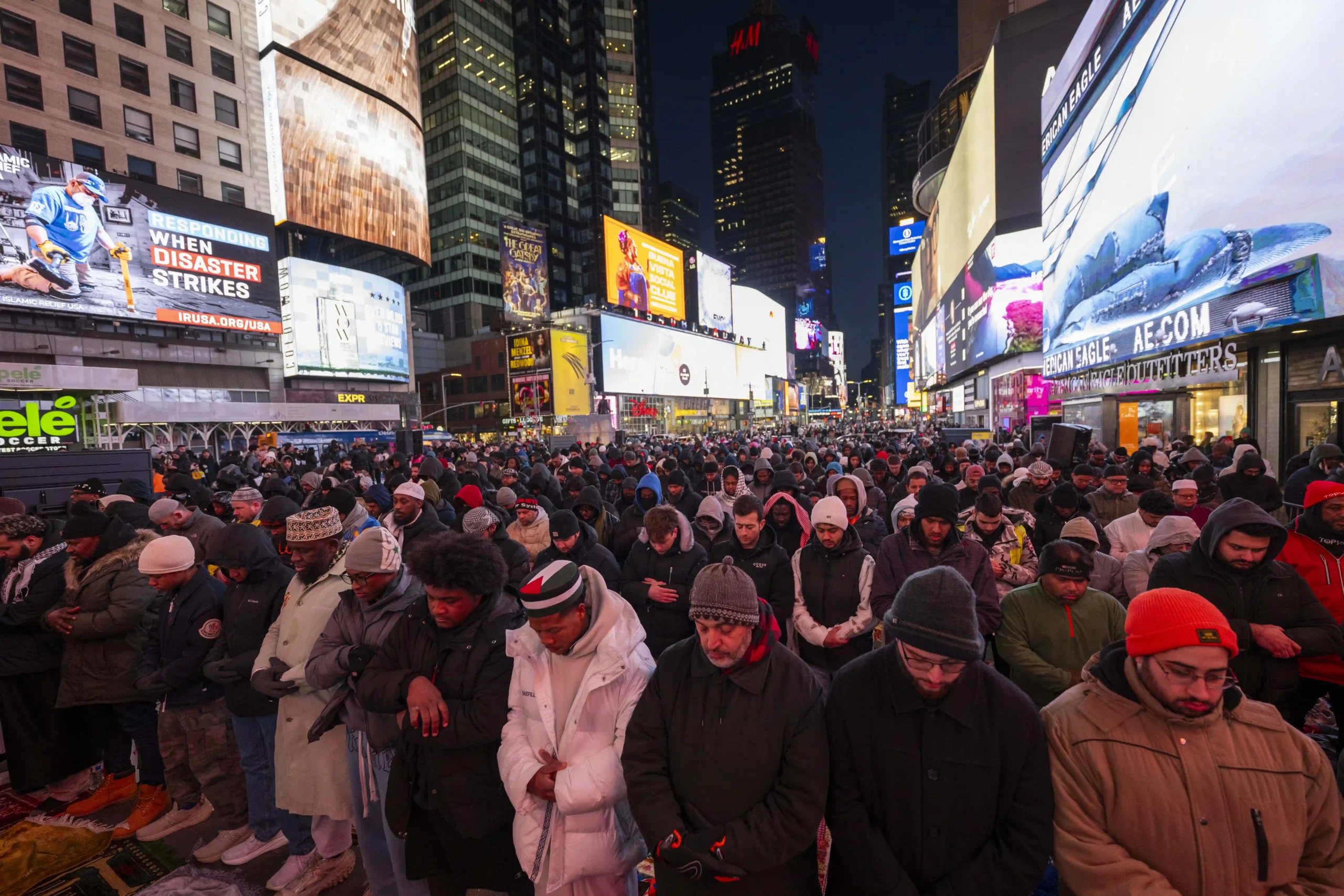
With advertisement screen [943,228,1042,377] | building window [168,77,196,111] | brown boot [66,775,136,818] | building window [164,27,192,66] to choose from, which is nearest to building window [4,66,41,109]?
building window [168,77,196,111]

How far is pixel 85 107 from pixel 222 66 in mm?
9521

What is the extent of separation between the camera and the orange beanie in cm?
190

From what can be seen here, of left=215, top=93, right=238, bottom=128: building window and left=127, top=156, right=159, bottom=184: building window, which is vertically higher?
left=215, top=93, right=238, bottom=128: building window

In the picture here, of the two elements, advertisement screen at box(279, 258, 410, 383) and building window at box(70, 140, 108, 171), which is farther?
advertisement screen at box(279, 258, 410, 383)

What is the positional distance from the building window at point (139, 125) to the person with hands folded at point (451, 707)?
1713 inches

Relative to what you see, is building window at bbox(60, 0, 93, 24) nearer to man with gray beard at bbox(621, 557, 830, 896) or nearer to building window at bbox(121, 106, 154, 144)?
building window at bbox(121, 106, 154, 144)

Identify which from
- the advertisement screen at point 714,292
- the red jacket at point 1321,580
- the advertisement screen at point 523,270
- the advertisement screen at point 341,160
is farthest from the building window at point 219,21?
the red jacket at point 1321,580

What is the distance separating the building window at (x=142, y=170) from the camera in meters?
30.0

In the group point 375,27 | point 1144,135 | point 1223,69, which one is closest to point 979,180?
point 1144,135

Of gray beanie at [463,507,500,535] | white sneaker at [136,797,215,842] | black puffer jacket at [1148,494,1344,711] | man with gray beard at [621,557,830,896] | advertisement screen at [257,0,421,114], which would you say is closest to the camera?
man with gray beard at [621,557,830,896]

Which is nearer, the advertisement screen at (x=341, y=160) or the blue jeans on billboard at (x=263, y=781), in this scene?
the blue jeans on billboard at (x=263, y=781)

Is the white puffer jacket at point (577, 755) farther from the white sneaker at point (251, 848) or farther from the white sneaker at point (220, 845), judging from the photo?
the white sneaker at point (220, 845)

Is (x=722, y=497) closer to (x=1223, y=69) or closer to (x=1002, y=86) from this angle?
(x=1223, y=69)

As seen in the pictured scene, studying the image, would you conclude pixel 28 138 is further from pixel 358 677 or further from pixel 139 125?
pixel 358 677
